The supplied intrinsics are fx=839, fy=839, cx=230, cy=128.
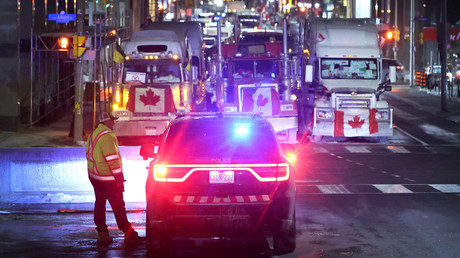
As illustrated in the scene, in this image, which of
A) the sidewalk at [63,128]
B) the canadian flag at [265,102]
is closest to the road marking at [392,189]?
the canadian flag at [265,102]

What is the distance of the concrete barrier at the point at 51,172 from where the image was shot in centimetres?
1498

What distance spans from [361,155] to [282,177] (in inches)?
552

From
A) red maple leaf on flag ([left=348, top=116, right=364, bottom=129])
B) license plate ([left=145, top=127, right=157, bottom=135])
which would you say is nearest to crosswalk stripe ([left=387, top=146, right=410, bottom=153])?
red maple leaf on flag ([left=348, top=116, right=364, bottom=129])

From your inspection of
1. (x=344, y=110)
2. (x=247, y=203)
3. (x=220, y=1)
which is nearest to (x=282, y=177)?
(x=247, y=203)

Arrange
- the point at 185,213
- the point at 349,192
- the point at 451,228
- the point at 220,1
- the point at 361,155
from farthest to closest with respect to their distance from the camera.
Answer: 1. the point at 220,1
2. the point at 361,155
3. the point at 349,192
4. the point at 451,228
5. the point at 185,213

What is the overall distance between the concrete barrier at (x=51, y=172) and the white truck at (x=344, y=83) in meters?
12.1

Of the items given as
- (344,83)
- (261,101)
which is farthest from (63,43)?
(344,83)

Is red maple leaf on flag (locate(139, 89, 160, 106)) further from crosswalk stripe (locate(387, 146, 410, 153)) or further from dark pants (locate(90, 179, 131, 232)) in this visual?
dark pants (locate(90, 179, 131, 232))

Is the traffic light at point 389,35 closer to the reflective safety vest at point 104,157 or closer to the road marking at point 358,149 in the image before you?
the road marking at point 358,149

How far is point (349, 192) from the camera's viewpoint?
1605 centimetres

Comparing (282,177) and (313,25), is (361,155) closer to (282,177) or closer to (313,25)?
(313,25)

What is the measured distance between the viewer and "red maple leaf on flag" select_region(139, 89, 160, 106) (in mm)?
24641

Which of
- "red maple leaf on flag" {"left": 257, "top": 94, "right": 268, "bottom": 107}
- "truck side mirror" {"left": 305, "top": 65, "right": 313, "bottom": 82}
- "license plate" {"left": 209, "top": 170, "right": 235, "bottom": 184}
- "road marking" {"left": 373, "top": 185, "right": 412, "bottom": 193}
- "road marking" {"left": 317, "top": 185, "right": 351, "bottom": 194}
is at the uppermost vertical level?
"truck side mirror" {"left": 305, "top": 65, "right": 313, "bottom": 82}

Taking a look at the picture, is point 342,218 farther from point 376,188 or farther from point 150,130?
point 150,130
